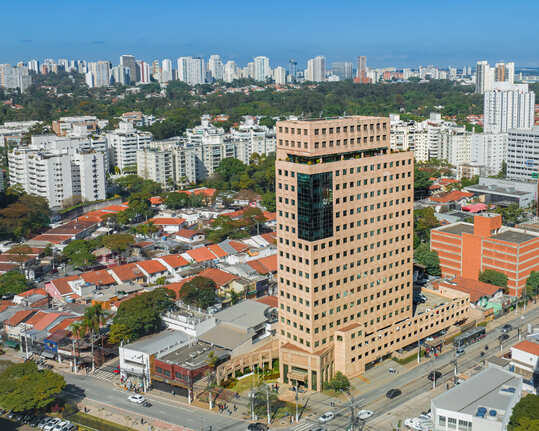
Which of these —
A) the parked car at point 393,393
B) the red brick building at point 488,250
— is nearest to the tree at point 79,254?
the red brick building at point 488,250

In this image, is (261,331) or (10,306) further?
A: (10,306)

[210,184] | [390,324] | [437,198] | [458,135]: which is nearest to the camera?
[390,324]

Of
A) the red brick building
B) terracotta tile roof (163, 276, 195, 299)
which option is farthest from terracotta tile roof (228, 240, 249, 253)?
the red brick building

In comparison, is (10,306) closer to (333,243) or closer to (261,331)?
(261,331)

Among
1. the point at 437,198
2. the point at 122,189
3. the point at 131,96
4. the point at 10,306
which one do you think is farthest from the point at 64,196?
the point at 131,96

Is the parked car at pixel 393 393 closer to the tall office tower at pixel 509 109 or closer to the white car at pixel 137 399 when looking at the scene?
the white car at pixel 137 399

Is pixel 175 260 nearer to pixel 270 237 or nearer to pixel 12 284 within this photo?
pixel 270 237

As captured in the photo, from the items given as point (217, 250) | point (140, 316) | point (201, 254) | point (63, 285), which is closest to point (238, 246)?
point (217, 250)

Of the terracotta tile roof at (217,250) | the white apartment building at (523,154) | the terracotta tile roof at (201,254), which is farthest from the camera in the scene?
the white apartment building at (523,154)
